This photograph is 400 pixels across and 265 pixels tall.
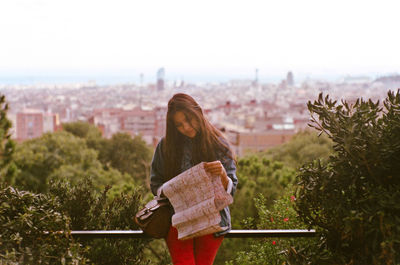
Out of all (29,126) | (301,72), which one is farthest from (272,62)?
(29,126)

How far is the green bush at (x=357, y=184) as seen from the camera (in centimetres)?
146

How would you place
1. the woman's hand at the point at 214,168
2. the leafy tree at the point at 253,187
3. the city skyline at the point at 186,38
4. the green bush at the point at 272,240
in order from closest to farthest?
the woman's hand at the point at 214,168
the green bush at the point at 272,240
the leafy tree at the point at 253,187
the city skyline at the point at 186,38

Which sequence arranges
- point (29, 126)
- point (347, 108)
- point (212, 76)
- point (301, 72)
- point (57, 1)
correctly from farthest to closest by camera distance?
point (212, 76) → point (301, 72) → point (57, 1) → point (29, 126) → point (347, 108)

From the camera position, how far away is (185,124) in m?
1.97

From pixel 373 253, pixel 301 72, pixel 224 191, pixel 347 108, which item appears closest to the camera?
pixel 373 253

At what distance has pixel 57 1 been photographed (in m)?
68.2

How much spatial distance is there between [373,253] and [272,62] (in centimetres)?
6914

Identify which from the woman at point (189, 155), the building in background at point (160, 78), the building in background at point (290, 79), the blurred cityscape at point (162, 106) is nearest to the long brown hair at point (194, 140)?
the woman at point (189, 155)

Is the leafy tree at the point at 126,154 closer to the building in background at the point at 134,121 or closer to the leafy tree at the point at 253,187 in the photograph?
the leafy tree at the point at 253,187

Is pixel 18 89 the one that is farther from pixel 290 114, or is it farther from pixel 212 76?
pixel 290 114

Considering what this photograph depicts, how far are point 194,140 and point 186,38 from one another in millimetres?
64771

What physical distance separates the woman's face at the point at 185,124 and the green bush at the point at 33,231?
1.80ft

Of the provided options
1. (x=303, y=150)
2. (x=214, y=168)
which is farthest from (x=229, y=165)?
(x=303, y=150)

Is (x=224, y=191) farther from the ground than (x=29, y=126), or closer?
farther from the ground
